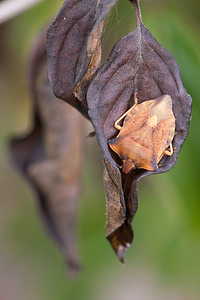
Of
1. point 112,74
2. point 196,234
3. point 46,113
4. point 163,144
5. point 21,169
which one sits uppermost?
point 112,74

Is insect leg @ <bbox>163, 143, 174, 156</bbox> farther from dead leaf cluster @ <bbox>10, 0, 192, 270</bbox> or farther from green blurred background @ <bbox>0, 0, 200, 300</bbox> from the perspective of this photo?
green blurred background @ <bbox>0, 0, 200, 300</bbox>

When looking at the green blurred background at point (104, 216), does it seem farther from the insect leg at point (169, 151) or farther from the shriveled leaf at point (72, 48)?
the insect leg at point (169, 151)

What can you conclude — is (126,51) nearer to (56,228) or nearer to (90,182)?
(56,228)

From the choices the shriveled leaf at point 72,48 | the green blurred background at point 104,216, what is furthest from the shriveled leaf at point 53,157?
the shriveled leaf at point 72,48

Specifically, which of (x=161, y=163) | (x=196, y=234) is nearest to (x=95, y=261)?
(x=196, y=234)

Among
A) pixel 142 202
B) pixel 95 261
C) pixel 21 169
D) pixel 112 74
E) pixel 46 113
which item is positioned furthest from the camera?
pixel 95 261

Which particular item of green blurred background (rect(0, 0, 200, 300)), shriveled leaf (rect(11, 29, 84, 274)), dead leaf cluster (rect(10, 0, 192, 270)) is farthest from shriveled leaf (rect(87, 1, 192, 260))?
shriveled leaf (rect(11, 29, 84, 274))

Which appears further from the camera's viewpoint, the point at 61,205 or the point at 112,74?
the point at 61,205
